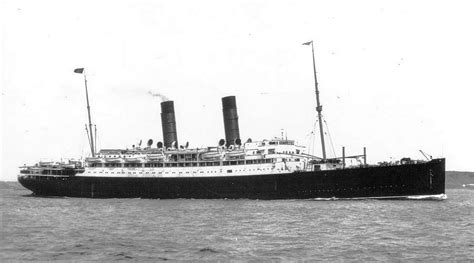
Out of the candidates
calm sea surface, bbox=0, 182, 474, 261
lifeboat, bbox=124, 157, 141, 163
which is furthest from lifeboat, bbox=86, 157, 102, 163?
calm sea surface, bbox=0, 182, 474, 261

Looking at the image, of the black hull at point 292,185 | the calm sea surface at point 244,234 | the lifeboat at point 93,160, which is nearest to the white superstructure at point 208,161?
the lifeboat at point 93,160

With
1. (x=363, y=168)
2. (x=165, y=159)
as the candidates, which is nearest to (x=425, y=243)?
(x=363, y=168)

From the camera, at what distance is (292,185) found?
Answer: 4191 cm

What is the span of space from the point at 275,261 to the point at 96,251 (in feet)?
20.0

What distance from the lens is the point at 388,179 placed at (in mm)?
39625

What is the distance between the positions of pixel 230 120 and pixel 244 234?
80.0ft

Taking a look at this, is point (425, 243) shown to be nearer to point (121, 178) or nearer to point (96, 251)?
point (96, 251)

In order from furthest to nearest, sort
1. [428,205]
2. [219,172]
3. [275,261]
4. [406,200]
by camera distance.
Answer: [219,172], [406,200], [428,205], [275,261]

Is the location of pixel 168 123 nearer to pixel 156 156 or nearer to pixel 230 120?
pixel 156 156

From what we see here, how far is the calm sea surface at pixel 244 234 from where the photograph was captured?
18.0 metres

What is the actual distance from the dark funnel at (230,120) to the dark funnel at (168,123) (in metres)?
5.18

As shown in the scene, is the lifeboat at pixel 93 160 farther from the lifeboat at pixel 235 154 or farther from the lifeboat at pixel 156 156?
the lifeboat at pixel 235 154

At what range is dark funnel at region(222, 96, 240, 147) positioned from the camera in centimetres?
4575

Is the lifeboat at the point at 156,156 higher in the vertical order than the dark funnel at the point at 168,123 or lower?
lower
